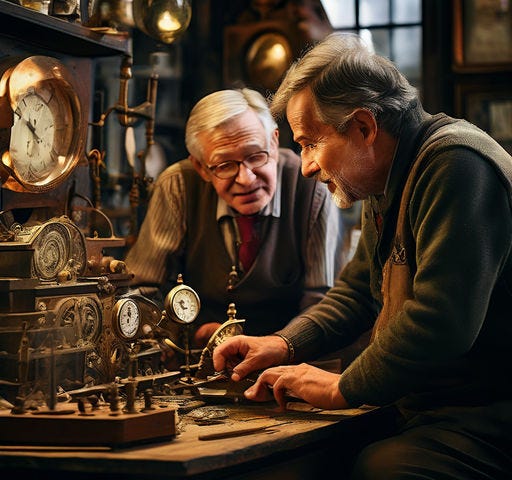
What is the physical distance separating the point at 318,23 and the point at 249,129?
2.78m

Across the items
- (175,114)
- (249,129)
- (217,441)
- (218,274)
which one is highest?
(175,114)

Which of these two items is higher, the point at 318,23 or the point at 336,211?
the point at 318,23

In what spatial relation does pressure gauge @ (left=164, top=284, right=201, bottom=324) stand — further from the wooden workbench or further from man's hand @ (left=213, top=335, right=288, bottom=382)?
the wooden workbench

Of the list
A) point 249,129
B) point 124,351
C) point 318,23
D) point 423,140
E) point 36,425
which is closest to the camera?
point 36,425

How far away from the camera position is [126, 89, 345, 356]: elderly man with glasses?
4453mm

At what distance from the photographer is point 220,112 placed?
4.45m

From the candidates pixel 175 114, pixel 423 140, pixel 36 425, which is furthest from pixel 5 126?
pixel 175 114

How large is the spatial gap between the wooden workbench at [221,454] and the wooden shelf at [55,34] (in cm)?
135

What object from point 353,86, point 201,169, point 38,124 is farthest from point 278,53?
point 353,86

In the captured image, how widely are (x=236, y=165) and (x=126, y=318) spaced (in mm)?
1179

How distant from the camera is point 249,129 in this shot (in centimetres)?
443

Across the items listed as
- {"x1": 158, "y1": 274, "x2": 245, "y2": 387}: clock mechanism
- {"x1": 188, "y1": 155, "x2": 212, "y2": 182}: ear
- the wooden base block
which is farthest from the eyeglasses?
the wooden base block

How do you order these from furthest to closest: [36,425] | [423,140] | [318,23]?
1. [318,23]
2. [423,140]
3. [36,425]

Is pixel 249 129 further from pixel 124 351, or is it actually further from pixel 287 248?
pixel 124 351
